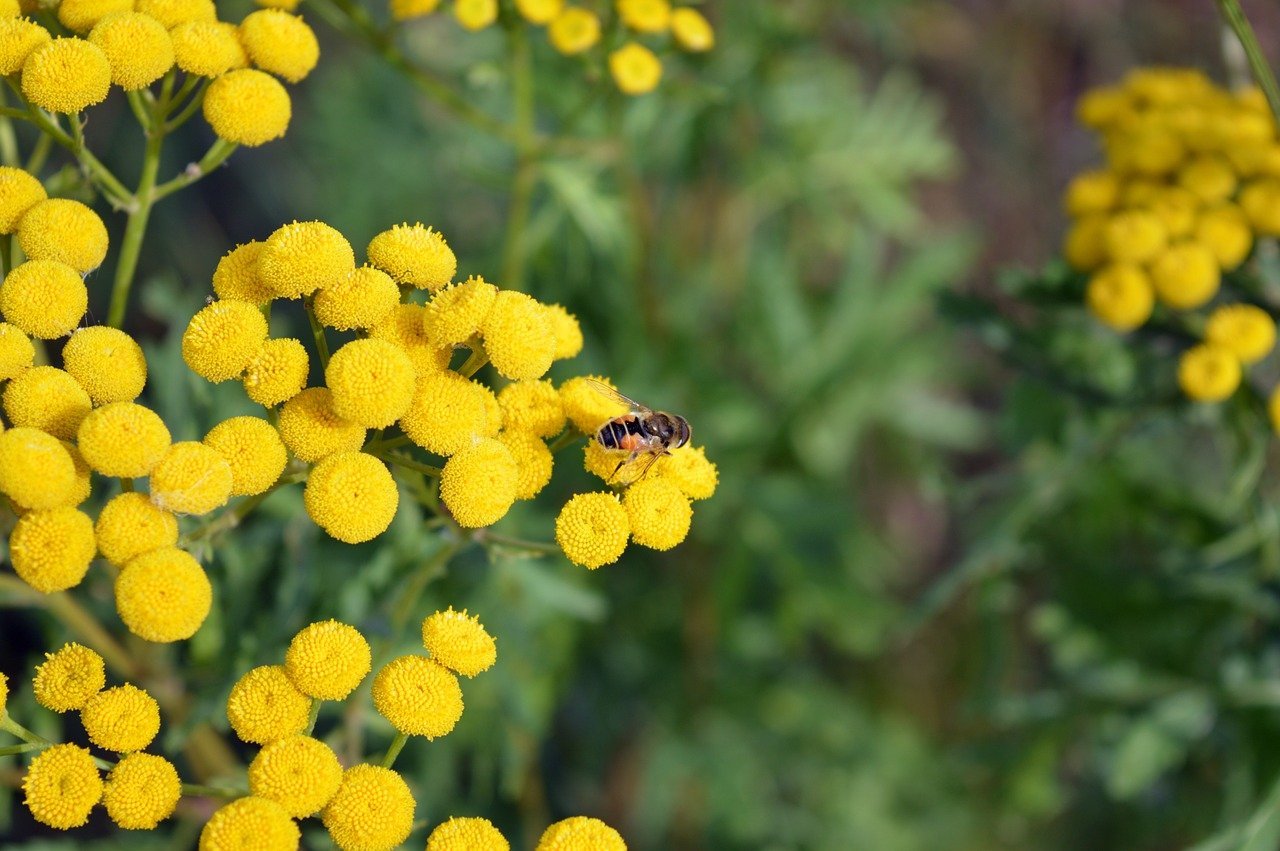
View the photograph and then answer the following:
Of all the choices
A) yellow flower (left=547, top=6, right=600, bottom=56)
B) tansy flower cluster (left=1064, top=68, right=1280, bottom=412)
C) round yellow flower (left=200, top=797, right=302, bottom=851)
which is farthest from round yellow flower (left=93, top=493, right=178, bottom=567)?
tansy flower cluster (left=1064, top=68, right=1280, bottom=412)

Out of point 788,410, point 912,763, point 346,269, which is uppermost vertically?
point 346,269

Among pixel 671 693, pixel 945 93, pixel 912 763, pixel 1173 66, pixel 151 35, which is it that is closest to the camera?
pixel 151 35

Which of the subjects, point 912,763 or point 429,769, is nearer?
point 429,769

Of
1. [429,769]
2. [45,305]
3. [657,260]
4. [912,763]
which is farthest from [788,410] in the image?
[45,305]

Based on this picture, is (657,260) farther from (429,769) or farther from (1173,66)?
Result: (1173,66)

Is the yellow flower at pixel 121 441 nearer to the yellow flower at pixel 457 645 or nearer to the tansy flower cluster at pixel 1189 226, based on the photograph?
the yellow flower at pixel 457 645

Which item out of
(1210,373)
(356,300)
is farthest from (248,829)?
(1210,373)

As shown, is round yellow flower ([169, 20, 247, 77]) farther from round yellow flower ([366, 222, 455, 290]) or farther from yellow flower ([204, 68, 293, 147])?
round yellow flower ([366, 222, 455, 290])
